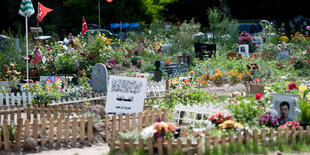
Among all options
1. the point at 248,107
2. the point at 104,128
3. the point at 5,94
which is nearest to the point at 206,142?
the point at 248,107

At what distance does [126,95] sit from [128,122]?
3.05 feet

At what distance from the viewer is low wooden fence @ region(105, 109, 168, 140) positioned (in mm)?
7211

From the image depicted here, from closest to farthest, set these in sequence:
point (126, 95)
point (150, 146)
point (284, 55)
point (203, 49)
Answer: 1. point (150, 146)
2. point (126, 95)
3. point (203, 49)
4. point (284, 55)

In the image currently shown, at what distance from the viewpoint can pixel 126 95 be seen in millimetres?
8141

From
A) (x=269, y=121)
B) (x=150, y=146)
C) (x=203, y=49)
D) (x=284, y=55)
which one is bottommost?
(x=150, y=146)

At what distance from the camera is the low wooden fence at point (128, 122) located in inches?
284

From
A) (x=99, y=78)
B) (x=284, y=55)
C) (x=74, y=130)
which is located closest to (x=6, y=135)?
(x=74, y=130)

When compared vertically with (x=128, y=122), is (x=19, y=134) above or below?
below

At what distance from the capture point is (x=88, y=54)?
1451cm

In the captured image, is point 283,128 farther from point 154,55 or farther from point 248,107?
point 154,55

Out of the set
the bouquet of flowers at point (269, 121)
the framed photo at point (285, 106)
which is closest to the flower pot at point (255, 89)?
the framed photo at point (285, 106)

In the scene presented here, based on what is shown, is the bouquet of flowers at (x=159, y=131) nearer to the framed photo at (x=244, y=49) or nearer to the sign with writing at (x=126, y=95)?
the sign with writing at (x=126, y=95)

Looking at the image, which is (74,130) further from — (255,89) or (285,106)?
(255,89)

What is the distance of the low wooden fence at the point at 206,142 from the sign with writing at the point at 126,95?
1.78 metres
